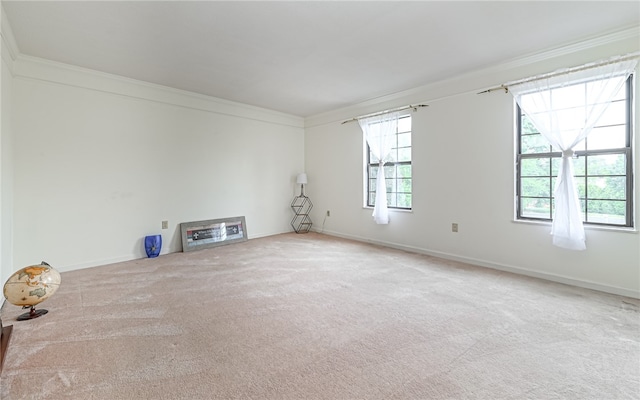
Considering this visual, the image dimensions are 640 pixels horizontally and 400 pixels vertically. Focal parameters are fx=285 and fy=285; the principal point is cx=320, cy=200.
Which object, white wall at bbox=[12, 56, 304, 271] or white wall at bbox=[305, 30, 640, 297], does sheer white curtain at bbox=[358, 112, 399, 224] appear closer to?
white wall at bbox=[305, 30, 640, 297]

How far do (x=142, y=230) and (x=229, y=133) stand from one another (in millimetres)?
2169

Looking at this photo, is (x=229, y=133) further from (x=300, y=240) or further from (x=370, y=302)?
(x=370, y=302)

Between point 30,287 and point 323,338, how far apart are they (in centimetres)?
234

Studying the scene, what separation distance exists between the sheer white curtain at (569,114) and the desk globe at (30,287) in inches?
192

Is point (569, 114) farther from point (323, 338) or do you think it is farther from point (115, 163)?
point (115, 163)

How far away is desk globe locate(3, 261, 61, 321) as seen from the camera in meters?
2.22

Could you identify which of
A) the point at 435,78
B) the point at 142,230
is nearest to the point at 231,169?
the point at 142,230

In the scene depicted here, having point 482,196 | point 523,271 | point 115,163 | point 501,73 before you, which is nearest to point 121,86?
point 115,163

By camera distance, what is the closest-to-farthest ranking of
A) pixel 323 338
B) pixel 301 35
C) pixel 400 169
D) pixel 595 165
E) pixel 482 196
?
pixel 323 338 < pixel 301 35 < pixel 595 165 < pixel 482 196 < pixel 400 169

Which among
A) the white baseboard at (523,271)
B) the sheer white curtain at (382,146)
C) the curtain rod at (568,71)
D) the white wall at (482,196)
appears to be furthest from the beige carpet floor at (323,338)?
the curtain rod at (568,71)

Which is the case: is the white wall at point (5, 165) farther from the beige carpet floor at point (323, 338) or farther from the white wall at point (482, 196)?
the white wall at point (482, 196)

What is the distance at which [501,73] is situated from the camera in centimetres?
353

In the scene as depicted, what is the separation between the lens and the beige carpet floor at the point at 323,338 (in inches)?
61.2

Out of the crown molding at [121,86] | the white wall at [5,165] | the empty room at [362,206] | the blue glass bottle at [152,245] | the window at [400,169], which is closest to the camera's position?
the empty room at [362,206]
